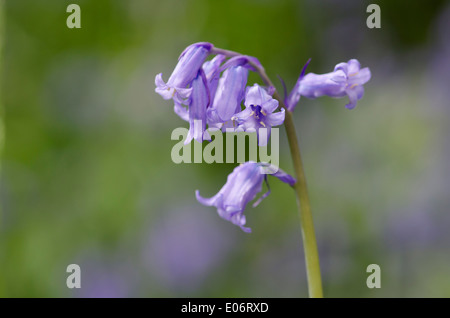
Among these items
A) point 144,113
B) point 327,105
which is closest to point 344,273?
point 327,105

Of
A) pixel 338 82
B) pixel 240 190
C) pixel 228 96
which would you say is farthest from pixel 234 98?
pixel 338 82

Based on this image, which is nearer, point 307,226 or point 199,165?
point 307,226

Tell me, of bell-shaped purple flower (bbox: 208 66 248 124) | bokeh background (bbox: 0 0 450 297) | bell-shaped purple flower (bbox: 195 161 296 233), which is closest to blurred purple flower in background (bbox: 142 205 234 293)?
bokeh background (bbox: 0 0 450 297)

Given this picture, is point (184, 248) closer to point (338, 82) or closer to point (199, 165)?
point (199, 165)

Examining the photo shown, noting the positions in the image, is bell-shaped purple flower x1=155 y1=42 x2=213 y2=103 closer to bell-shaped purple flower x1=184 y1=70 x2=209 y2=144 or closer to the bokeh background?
bell-shaped purple flower x1=184 y1=70 x2=209 y2=144

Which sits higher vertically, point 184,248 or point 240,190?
point 240,190
